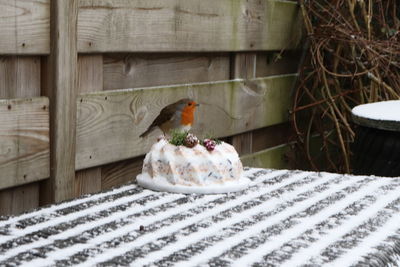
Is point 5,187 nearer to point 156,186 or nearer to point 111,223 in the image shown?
point 156,186

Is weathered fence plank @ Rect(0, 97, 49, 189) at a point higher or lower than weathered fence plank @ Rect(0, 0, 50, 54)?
lower

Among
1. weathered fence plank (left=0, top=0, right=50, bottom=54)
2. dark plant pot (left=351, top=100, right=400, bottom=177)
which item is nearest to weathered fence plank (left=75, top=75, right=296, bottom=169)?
weathered fence plank (left=0, top=0, right=50, bottom=54)

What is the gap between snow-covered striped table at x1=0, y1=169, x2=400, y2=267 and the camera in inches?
57.3

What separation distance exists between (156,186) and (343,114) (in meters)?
2.49

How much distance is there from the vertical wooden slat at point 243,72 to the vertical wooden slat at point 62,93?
51.4 inches

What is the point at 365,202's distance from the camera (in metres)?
2.00

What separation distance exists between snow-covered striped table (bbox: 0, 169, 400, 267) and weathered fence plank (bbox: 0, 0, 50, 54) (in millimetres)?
463

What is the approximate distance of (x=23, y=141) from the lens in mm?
2205

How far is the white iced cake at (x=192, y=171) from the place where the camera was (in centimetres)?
212

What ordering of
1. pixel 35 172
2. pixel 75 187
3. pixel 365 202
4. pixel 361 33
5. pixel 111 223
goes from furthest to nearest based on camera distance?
pixel 361 33 → pixel 75 187 → pixel 35 172 → pixel 365 202 → pixel 111 223

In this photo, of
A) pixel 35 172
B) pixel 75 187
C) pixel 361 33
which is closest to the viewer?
pixel 35 172

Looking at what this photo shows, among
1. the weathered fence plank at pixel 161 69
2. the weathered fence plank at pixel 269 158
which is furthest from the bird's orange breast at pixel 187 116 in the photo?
the weathered fence plank at pixel 269 158

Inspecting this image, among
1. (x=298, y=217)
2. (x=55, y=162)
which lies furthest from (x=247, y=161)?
Result: (x=298, y=217)

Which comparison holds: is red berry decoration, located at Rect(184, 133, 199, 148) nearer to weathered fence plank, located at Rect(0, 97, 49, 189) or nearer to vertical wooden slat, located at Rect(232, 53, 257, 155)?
weathered fence plank, located at Rect(0, 97, 49, 189)
